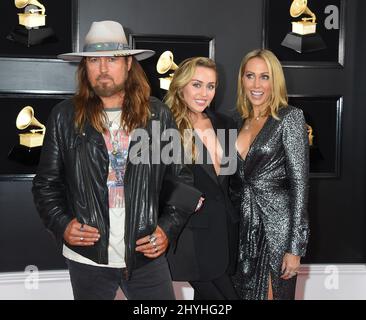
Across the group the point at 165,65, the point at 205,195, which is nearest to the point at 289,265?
the point at 205,195

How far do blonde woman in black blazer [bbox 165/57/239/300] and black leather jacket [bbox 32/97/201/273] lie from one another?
0.37 meters

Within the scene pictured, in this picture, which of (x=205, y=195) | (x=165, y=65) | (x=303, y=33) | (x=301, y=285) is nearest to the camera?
(x=205, y=195)

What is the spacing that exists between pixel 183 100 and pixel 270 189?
629 mm

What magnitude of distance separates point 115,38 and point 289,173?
1.07m

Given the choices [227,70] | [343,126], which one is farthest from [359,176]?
[227,70]

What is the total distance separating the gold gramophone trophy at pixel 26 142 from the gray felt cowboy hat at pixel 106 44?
49.4 inches

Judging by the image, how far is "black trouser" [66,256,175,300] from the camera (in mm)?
2229

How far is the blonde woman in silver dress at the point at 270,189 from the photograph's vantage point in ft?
8.98

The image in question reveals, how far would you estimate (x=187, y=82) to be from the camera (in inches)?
109

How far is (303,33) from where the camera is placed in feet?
12.7

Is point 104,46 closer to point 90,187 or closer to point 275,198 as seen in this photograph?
point 90,187

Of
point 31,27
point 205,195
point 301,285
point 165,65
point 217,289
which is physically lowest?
point 301,285

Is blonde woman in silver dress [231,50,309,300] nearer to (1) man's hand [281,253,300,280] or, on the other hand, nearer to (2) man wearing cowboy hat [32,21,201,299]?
(1) man's hand [281,253,300,280]

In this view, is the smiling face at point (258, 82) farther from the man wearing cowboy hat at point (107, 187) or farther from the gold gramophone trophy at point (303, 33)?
the gold gramophone trophy at point (303, 33)
